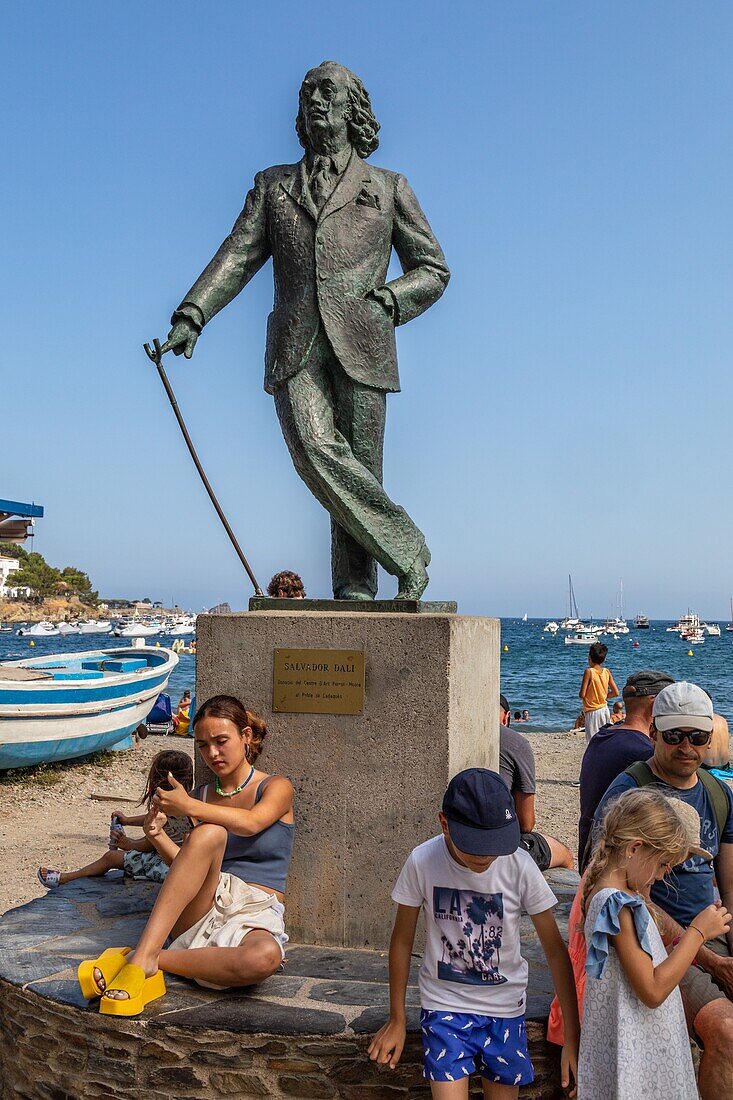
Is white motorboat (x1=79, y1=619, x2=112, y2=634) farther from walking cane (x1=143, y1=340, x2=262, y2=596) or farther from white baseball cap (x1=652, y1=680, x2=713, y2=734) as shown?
white baseball cap (x1=652, y1=680, x2=713, y2=734)

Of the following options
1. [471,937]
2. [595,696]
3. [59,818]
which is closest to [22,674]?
[59,818]

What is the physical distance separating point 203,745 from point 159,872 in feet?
5.24

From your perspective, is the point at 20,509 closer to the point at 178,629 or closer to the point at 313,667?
the point at 313,667

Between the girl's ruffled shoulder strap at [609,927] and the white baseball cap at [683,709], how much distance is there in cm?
75

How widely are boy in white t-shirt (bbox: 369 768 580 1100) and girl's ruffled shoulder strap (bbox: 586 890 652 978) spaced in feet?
0.55

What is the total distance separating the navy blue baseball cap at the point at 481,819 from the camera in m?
2.79

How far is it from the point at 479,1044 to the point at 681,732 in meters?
1.17

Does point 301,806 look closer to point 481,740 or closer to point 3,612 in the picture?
point 481,740

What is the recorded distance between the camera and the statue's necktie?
15.3 feet

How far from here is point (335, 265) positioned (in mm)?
4602

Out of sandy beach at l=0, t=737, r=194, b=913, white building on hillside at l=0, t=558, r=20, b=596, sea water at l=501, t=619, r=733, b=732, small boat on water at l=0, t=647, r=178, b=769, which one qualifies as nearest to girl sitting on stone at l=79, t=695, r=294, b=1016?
sandy beach at l=0, t=737, r=194, b=913

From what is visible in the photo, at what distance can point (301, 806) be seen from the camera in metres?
4.16

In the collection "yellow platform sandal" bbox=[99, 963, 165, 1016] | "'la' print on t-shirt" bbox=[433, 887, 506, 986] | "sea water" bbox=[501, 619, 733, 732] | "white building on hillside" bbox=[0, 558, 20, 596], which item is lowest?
"sea water" bbox=[501, 619, 733, 732]

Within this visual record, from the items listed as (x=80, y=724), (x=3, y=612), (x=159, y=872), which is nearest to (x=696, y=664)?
(x=80, y=724)
